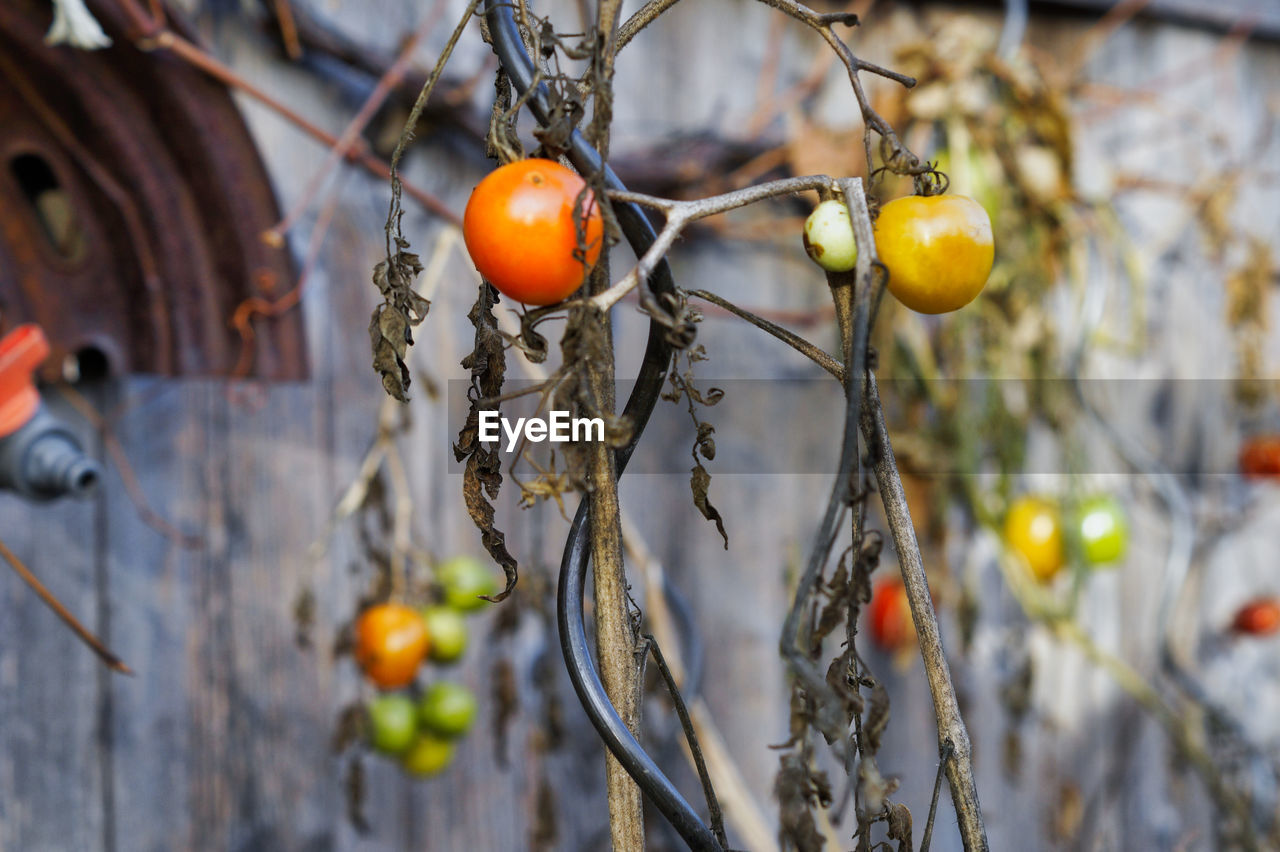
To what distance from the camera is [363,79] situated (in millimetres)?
885

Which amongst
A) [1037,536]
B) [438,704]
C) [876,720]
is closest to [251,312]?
[438,704]

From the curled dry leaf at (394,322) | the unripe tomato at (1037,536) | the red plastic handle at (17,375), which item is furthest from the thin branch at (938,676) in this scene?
the unripe tomato at (1037,536)

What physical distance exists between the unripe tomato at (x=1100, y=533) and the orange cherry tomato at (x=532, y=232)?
941mm

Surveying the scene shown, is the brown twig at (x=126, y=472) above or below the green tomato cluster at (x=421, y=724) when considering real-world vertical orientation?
above

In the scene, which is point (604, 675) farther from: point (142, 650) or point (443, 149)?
point (443, 149)

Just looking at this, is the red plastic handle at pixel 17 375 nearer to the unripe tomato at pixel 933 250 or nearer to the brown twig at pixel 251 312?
the brown twig at pixel 251 312

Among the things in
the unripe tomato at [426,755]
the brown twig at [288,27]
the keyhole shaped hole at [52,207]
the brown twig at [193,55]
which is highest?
the brown twig at [288,27]

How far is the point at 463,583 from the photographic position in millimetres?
805

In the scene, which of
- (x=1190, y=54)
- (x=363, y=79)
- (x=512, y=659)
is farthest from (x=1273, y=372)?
(x=363, y=79)

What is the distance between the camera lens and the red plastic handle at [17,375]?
0.48 metres

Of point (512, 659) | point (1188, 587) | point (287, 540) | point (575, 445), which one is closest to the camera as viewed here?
point (575, 445)

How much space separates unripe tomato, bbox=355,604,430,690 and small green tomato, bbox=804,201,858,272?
0.57 m

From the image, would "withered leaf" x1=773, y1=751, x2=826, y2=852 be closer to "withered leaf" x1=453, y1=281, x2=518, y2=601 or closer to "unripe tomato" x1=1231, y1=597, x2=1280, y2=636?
"withered leaf" x1=453, y1=281, x2=518, y2=601

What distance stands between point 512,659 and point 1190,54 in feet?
3.92
